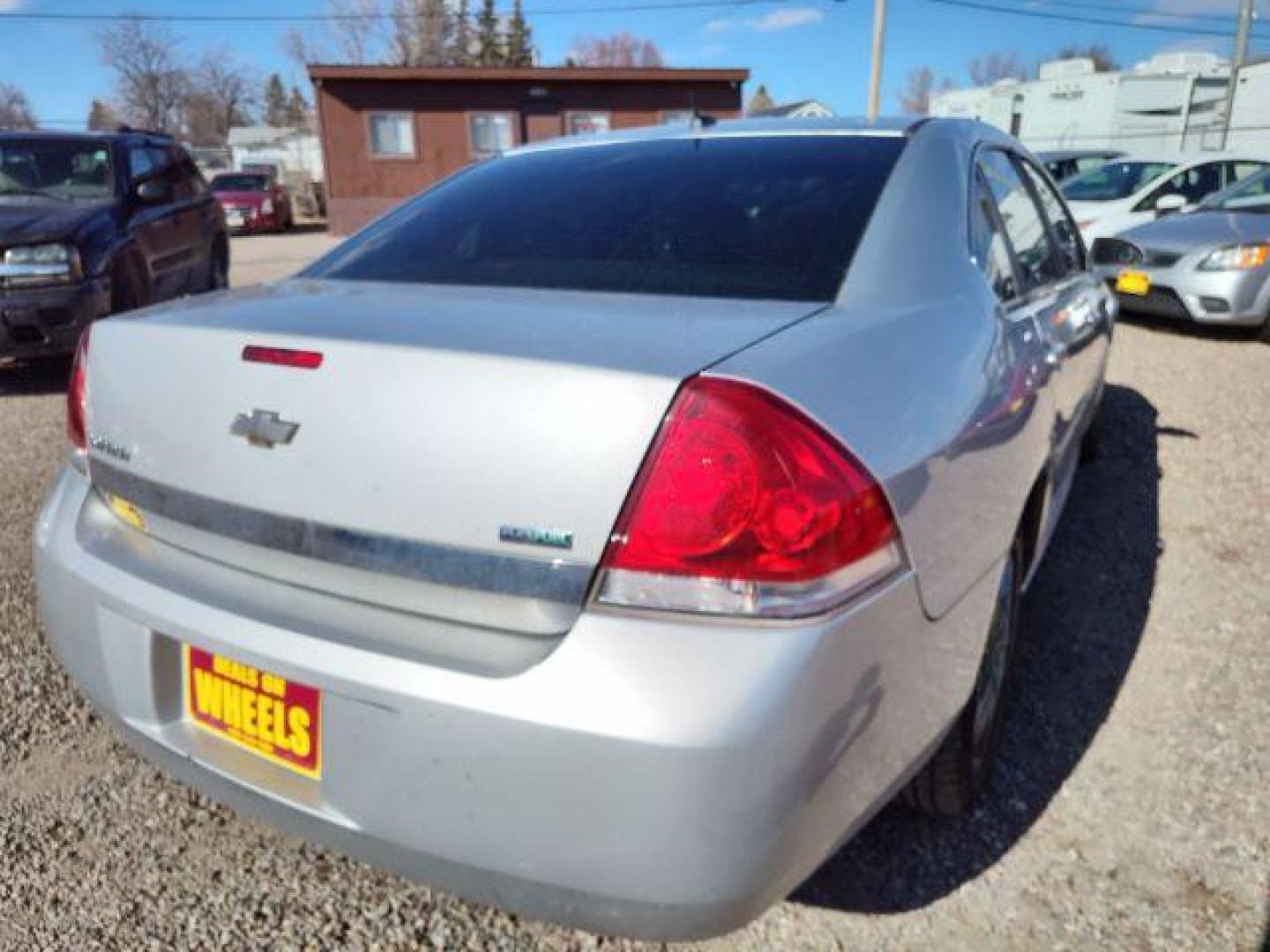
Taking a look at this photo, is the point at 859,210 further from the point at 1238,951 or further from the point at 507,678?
the point at 1238,951

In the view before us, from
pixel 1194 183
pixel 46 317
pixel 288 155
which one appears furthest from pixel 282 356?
pixel 288 155

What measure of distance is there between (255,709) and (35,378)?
6188 millimetres

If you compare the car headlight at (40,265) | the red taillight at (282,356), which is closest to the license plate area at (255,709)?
the red taillight at (282,356)

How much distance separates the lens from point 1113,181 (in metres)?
11.2

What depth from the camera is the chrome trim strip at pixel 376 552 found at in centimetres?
133

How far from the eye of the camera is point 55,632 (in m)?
1.90

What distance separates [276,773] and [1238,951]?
1.77m

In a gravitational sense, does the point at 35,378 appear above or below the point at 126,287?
below

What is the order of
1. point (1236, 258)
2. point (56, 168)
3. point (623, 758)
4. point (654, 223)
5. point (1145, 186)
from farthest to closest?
A: point (1145, 186) → point (1236, 258) → point (56, 168) → point (654, 223) → point (623, 758)

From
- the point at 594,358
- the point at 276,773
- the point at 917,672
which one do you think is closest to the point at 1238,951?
the point at 917,672

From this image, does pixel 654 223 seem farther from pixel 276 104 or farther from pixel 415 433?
pixel 276 104

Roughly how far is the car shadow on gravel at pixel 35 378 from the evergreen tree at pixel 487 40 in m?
58.7

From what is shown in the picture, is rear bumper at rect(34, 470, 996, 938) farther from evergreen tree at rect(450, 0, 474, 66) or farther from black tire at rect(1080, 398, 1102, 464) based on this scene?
evergreen tree at rect(450, 0, 474, 66)

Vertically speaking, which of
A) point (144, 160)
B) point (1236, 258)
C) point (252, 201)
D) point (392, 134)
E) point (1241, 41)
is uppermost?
point (1241, 41)
